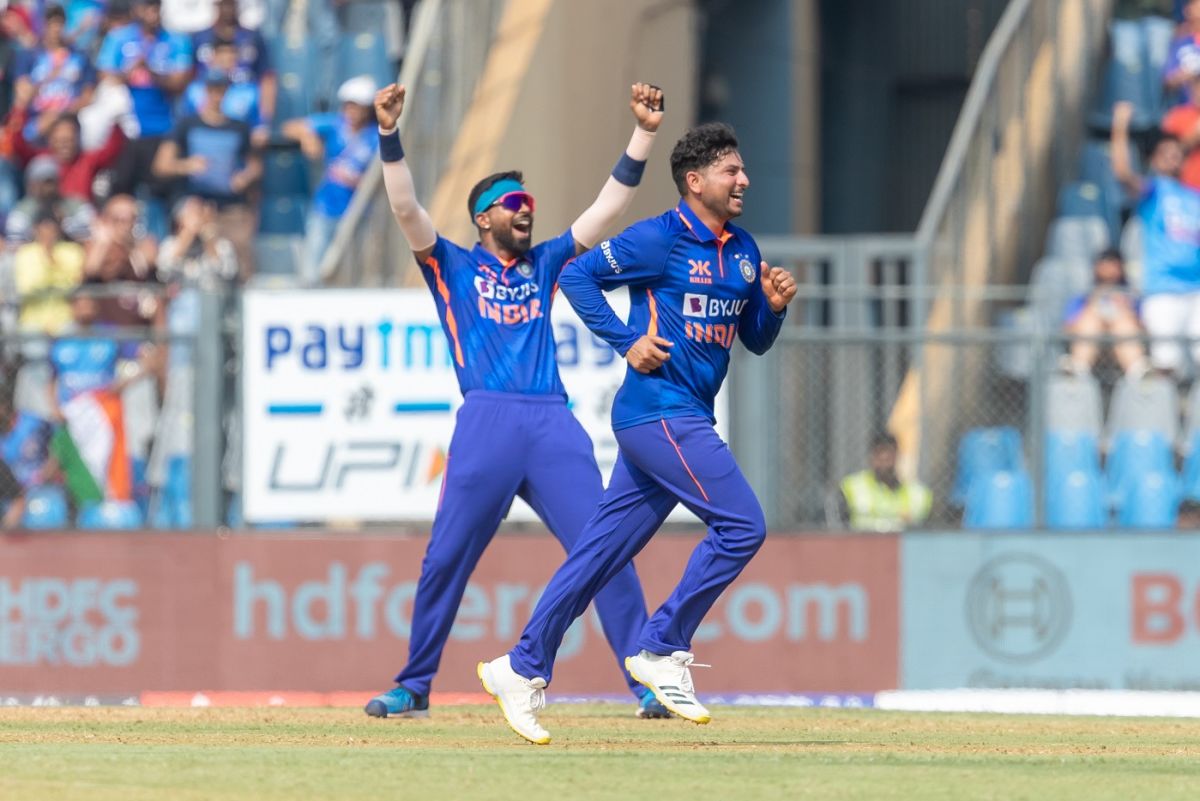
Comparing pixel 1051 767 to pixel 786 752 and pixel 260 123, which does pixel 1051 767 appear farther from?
pixel 260 123

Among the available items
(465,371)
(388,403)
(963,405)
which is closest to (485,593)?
(388,403)

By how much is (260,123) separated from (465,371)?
29.2 ft

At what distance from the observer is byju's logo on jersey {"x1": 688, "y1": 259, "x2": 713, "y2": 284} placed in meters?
8.86

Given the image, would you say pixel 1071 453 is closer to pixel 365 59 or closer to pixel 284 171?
pixel 284 171

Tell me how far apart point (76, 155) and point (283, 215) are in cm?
174

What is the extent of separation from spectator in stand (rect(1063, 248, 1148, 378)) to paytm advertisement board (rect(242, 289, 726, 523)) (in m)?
2.74

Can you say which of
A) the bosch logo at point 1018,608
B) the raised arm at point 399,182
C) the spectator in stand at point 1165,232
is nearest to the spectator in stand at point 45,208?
the bosch logo at point 1018,608

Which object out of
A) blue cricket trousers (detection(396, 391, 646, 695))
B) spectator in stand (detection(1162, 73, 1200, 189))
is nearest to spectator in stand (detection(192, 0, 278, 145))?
spectator in stand (detection(1162, 73, 1200, 189))

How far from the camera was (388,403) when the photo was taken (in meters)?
13.9

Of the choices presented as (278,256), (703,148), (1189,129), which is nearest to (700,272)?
(703,148)

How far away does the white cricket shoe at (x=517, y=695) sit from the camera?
8688 millimetres

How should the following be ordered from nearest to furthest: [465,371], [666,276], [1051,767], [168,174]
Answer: [1051,767], [666,276], [465,371], [168,174]

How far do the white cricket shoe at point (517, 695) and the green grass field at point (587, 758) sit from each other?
0.33ft

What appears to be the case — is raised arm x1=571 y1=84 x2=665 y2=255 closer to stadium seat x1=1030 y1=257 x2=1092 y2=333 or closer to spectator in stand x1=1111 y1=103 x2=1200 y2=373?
stadium seat x1=1030 y1=257 x2=1092 y2=333
